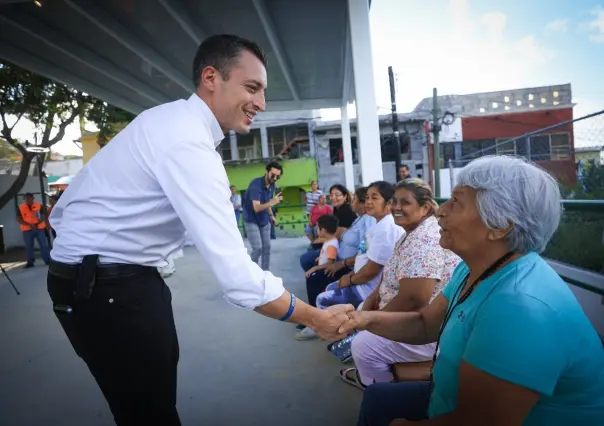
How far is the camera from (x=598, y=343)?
41.7 inches

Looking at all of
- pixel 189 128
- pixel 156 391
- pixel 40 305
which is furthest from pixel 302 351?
pixel 40 305

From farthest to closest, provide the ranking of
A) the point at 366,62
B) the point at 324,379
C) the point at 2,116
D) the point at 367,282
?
1. the point at 2,116
2. the point at 366,62
3. the point at 367,282
4. the point at 324,379

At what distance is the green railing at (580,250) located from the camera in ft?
7.36

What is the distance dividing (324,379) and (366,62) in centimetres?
302

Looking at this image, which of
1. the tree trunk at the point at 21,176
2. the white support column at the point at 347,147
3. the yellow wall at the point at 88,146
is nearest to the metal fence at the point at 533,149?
the white support column at the point at 347,147

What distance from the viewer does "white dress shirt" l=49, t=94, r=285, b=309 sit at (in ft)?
4.13

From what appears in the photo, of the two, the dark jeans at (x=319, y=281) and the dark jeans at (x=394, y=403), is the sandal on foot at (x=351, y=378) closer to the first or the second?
the dark jeans at (x=394, y=403)

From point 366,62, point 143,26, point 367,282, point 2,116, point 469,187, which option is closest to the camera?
point 469,187

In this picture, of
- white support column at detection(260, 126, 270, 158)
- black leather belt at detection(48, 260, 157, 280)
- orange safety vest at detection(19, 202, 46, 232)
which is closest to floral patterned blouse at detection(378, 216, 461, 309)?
black leather belt at detection(48, 260, 157, 280)

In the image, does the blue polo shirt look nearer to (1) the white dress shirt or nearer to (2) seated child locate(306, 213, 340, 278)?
(2) seated child locate(306, 213, 340, 278)

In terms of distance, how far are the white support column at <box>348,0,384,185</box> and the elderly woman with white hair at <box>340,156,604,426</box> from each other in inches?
107

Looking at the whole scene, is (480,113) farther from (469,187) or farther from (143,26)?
(469,187)

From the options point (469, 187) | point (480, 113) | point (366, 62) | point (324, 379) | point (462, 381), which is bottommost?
point (324, 379)

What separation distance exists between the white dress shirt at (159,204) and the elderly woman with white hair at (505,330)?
631 millimetres
